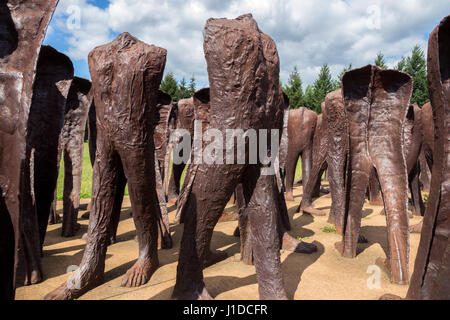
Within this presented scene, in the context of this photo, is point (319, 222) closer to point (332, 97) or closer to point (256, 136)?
point (332, 97)

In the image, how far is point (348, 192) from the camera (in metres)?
3.59

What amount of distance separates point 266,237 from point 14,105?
1.80 meters

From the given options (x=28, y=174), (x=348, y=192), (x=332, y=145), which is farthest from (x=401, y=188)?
(x=28, y=174)

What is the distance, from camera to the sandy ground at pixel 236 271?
2.71 meters

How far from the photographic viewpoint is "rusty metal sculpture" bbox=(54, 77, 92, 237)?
4414 mm

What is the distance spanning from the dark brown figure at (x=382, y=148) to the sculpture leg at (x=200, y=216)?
183 cm

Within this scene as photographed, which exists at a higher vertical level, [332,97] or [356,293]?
[332,97]

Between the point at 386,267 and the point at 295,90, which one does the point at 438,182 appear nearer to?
the point at 386,267

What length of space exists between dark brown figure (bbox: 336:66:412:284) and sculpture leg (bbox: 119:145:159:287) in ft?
7.43

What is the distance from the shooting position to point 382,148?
3.31 meters

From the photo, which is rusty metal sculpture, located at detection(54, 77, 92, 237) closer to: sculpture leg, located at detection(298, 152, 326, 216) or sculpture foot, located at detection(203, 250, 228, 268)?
sculpture foot, located at detection(203, 250, 228, 268)

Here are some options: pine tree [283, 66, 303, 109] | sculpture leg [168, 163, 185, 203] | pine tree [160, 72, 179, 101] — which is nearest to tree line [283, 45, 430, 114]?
pine tree [283, 66, 303, 109]

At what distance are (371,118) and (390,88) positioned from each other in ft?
1.20

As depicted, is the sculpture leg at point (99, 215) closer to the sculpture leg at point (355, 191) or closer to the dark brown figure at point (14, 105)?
the dark brown figure at point (14, 105)
